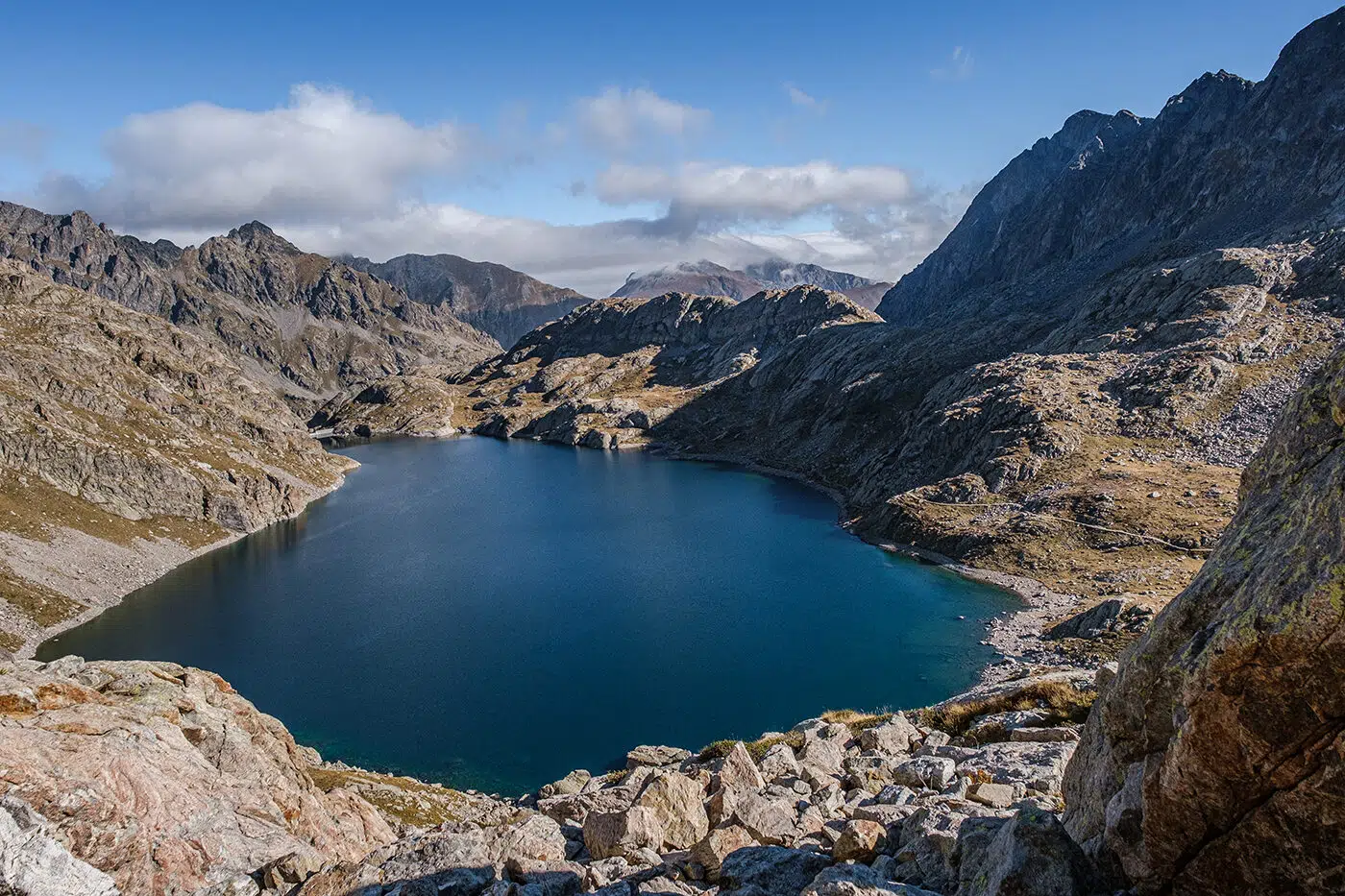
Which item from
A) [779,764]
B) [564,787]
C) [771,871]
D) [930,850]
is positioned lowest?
[564,787]

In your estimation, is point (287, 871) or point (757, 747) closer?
point (287, 871)

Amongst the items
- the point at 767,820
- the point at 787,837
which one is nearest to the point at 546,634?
the point at 767,820

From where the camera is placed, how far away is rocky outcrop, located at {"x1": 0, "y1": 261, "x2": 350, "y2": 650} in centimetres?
10419

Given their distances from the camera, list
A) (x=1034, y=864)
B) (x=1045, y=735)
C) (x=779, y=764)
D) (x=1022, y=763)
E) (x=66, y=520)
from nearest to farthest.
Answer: (x=1034, y=864), (x=1022, y=763), (x=779, y=764), (x=1045, y=735), (x=66, y=520)

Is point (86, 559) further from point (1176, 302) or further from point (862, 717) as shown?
point (1176, 302)

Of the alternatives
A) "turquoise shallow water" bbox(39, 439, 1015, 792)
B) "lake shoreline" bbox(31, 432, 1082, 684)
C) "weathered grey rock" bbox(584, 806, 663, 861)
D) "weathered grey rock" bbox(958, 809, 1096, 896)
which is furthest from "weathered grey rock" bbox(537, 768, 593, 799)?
"lake shoreline" bbox(31, 432, 1082, 684)

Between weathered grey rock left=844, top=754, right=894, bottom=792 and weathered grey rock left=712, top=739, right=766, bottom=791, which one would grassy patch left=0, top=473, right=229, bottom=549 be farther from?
weathered grey rock left=844, top=754, right=894, bottom=792

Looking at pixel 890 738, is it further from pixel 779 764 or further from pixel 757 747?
pixel 757 747

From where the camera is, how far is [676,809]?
2222 cm

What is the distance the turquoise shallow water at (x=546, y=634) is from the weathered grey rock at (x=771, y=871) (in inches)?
1706

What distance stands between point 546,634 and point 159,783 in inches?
2457

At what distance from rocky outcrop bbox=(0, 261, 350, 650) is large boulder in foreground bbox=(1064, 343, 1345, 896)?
367 feet

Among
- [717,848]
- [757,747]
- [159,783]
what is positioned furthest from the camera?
[757,747]

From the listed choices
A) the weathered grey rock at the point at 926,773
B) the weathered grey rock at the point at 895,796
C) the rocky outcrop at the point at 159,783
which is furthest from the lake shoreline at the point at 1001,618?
the rocky outcrop at the point at 159,783
